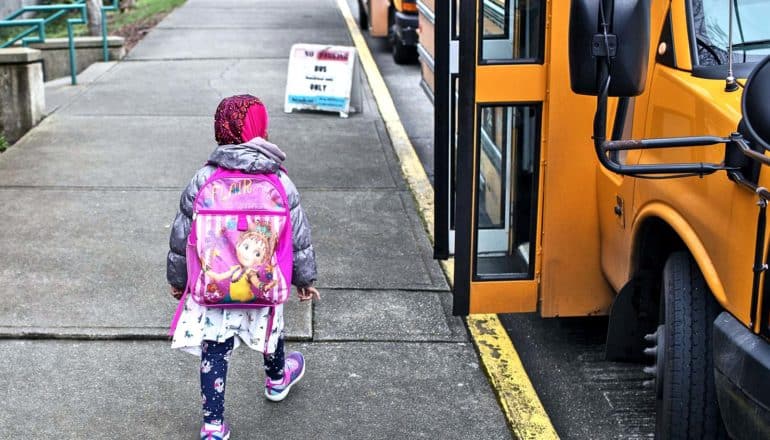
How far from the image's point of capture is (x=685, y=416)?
3449 mm

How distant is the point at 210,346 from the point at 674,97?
6.20 feet

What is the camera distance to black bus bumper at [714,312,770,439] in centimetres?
290

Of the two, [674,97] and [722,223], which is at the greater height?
[674,97]

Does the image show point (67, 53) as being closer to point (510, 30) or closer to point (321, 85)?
point (321, 85)

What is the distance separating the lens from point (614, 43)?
3.01 metres

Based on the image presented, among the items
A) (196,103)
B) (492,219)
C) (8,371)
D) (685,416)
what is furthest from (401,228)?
(196,103)

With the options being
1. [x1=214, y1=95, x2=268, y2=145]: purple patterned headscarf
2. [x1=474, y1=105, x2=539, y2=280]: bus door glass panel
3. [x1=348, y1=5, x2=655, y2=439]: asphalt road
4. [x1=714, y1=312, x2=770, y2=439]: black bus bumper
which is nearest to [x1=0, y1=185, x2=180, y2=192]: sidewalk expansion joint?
[x1=348, y1=5, x2=655, y2=439]: asphalt road

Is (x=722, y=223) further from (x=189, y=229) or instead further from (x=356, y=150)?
(x=356, y=150)

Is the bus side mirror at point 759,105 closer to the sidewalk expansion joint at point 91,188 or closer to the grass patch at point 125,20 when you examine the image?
the sidewalk expansion joint at point 91,188

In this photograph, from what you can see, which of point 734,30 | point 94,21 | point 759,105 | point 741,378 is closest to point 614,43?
point 759,105

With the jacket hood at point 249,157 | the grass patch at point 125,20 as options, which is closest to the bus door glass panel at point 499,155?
the jacket hood at point 249,157

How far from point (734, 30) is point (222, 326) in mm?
2092

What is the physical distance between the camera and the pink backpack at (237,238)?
11.9 feet

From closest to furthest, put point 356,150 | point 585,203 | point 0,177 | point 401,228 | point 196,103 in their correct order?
1. point 585,203
2. point 401,228
3. point 0,177
4. point 356,150
5. point 196,103
